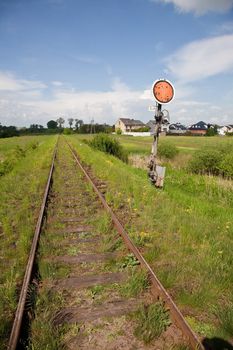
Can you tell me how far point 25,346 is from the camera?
2871 millimetres

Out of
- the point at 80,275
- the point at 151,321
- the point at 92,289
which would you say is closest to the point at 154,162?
the point at 80,275

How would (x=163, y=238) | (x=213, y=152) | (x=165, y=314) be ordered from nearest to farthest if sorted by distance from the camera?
(x=165, y=314) → (x=163, y=238) → (x=213, y=152)

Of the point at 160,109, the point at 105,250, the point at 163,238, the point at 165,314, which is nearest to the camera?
the point at 165,314

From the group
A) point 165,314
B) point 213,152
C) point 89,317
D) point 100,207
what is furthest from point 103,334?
point 213,152

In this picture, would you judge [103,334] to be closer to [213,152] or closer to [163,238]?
[163,238]

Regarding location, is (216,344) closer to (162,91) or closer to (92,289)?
(92,289)

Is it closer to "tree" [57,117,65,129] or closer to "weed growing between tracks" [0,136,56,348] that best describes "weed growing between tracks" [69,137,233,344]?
"weed growing between tracks" [0,136,56,348]

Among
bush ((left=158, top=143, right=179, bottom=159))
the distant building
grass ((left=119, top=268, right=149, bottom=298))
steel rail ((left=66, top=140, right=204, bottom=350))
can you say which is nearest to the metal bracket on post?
steel rail ((left=66, top=140, right=204, bottom=350))

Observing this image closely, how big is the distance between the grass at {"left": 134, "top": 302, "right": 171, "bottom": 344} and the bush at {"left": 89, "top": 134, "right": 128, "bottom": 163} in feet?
66.0

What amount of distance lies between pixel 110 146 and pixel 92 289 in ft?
70.7

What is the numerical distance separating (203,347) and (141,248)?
2.51m

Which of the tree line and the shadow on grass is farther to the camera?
the tree line

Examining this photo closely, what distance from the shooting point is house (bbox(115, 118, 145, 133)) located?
14025 centimetres

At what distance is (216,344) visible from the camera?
9.62 feet
